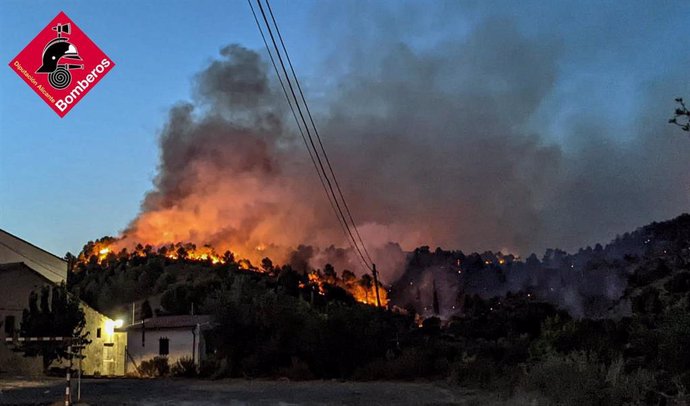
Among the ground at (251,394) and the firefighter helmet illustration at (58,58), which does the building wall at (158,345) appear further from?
the firefighter helmet illustration at (58,58)

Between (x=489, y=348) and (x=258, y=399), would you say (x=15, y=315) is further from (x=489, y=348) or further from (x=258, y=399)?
(x=489, y=348)

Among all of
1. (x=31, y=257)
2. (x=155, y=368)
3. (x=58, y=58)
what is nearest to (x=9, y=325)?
(x=155, y=368)

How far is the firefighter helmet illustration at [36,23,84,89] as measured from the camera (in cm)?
1669

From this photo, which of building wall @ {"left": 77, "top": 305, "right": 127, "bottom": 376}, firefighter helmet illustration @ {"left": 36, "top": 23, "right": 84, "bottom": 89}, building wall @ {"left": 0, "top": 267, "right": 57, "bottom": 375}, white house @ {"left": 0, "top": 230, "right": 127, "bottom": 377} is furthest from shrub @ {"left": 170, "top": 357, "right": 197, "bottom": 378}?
firefighter helmet illustration @ {"left": 36, "top": 23, "right": 84, "bottom": 89}

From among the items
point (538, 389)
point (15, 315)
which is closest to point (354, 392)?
point (538, 389)

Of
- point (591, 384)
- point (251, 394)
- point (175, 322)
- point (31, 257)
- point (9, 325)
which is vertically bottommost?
point (251, 394)

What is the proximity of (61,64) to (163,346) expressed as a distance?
88.8 ft

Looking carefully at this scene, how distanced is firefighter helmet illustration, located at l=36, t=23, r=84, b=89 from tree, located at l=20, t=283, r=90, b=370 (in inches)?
695

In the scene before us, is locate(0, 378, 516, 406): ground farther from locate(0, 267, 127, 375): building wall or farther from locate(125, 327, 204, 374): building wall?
locate(125, 327, 204, 374): building wall

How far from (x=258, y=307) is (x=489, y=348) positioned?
12.6 metres

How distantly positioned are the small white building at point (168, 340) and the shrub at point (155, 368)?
2301mm

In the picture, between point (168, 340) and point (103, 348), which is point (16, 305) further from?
point (168, 340)

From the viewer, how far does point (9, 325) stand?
33719 millimetres

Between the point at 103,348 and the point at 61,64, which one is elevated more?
the point at 61,64
